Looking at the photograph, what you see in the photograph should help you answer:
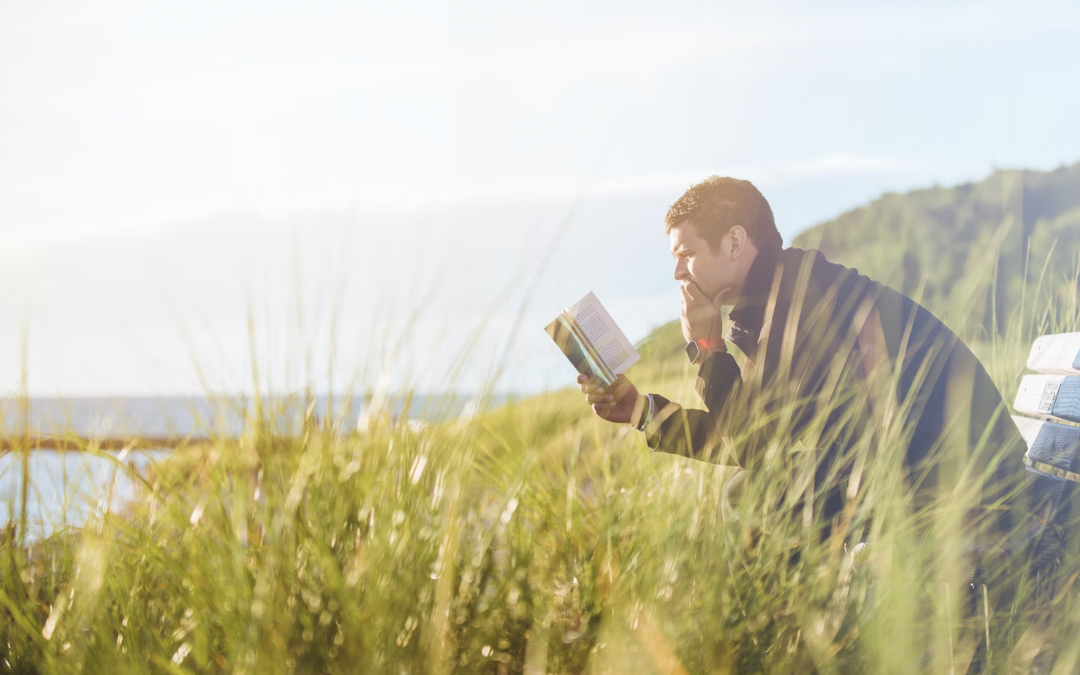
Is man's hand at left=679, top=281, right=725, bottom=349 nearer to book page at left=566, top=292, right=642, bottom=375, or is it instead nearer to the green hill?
the green hill

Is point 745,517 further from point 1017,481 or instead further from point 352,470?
point 1017,481

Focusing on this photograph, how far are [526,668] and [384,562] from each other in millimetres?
453

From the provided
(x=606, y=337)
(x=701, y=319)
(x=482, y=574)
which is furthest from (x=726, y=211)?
(x=482, y=574)

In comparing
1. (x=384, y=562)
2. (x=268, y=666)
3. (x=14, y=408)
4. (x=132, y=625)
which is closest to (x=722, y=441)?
(x=384, y=562)

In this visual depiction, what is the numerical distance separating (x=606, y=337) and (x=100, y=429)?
1483 mm

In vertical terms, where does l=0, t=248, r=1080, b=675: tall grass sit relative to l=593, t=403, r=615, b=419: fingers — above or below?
below

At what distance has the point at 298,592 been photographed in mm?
1404

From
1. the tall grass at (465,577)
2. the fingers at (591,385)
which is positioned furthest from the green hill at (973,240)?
the fingers at (591,385)

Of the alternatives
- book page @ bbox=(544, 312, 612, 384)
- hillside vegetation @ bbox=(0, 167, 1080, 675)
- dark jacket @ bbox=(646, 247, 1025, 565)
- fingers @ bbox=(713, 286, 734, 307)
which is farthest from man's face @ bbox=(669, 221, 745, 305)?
hillside vegetation @ bbox=(0, 167, 1080, 675)

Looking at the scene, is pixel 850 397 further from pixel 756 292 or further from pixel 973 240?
pixel 973 240

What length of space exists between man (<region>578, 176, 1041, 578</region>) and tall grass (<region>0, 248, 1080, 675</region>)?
16 centimetres

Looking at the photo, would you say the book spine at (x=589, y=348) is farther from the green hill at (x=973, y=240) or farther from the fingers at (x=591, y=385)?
the green hill at (x=973, y=240)

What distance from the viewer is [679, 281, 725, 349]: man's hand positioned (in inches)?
119

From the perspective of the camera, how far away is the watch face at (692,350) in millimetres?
3129
